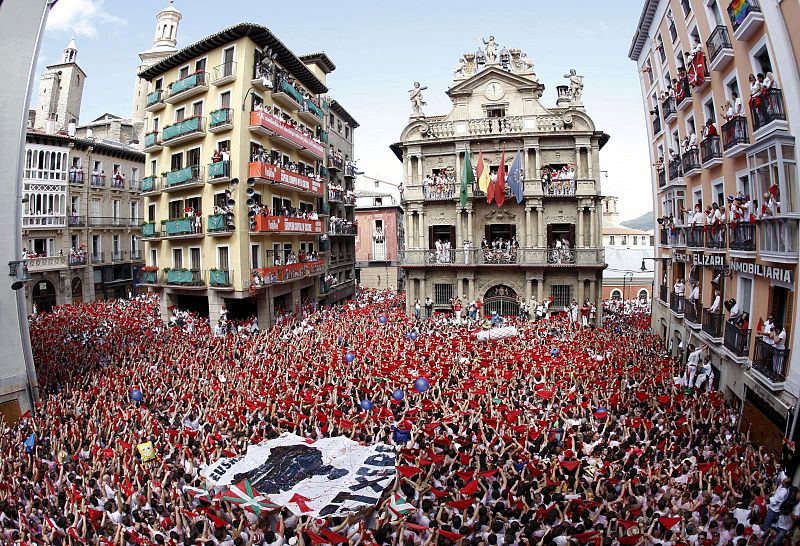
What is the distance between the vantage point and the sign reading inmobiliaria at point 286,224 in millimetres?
26722

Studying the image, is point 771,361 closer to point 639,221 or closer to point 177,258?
point 177,258

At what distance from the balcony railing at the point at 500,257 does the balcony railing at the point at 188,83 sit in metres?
15.3

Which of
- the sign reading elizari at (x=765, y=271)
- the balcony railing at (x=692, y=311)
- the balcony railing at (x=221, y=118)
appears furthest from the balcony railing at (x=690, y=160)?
the balcony railing at (x=221, y=118)

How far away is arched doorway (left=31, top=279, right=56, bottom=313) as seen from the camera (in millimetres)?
A: 34906

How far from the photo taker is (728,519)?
822 centimetres

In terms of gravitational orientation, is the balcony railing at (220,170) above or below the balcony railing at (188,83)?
below

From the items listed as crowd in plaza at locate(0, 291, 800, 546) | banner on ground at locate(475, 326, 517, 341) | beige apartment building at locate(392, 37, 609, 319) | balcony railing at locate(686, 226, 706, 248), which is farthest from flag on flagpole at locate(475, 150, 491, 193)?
balcony railing at locate(686, 226, 706, 248)

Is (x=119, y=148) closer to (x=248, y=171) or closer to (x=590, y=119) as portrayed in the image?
(x=248, y=171)

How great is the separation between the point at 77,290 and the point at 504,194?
3214cm

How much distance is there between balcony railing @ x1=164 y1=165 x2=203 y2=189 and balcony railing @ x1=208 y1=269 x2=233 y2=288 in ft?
16.5

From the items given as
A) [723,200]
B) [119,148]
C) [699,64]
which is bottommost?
[723,200]

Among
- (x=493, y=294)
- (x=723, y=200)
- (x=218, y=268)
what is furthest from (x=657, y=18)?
(x=218, y=268)

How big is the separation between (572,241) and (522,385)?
A: 16.8 metres

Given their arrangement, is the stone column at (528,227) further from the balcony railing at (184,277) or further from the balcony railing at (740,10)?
the balcony railing at (184,277)
